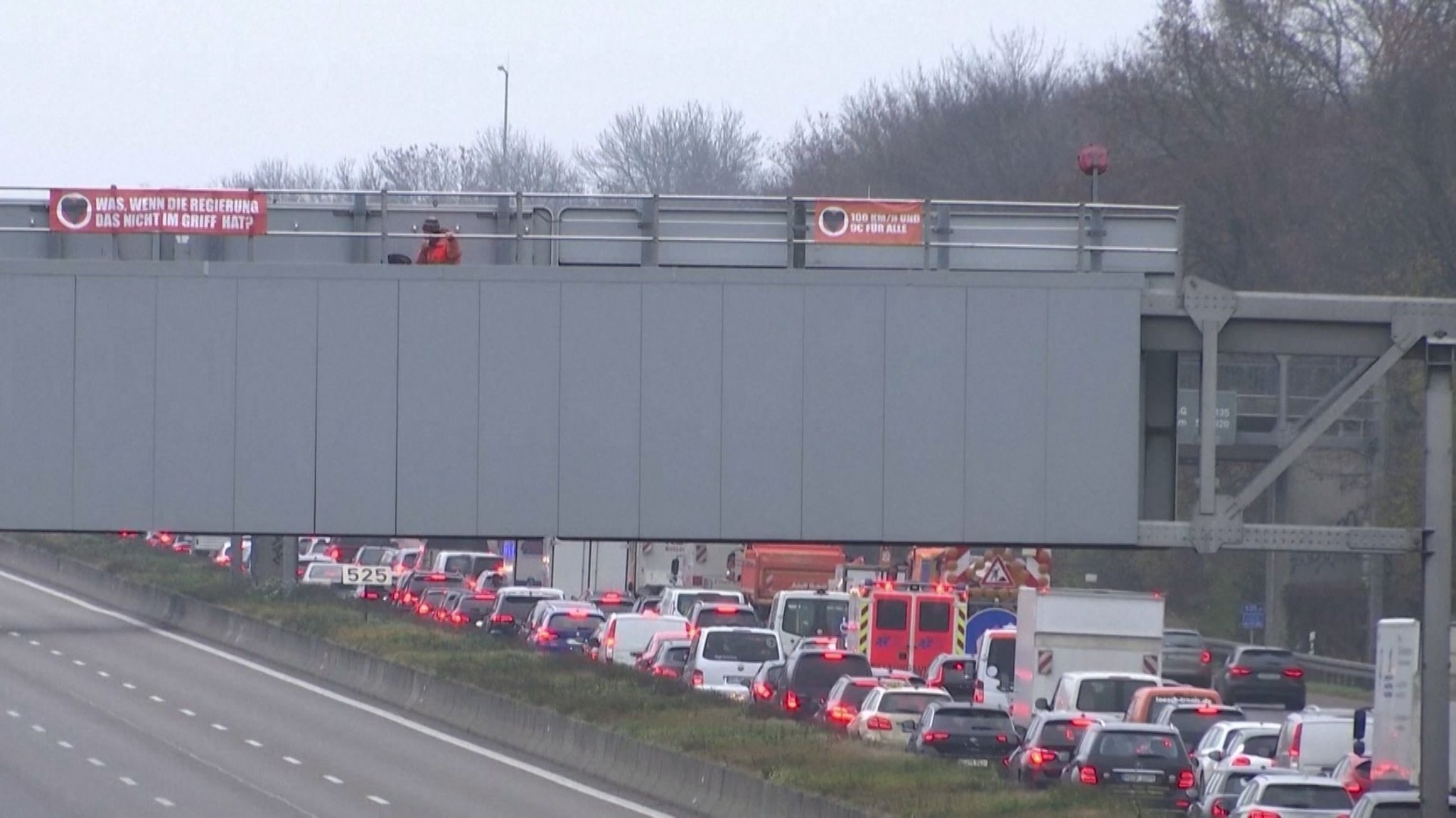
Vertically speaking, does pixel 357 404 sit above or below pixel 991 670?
above

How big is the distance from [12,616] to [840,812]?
3941 centimetres

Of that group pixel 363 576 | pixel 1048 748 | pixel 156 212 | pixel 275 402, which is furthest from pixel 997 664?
pixel 363 576

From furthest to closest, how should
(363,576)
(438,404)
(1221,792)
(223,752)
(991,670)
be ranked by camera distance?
(363,576)
(991,670)
(223,752)
(1221,792)
(438,404)

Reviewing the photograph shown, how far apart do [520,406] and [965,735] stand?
10.8 m

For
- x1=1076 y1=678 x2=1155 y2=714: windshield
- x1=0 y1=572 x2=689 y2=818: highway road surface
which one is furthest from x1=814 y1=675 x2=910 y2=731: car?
x1=0 y1=572 x2=689 y2=818: highway road surface

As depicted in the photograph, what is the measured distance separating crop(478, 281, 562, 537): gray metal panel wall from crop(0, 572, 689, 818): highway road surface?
314 inches

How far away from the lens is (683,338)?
65.0ft

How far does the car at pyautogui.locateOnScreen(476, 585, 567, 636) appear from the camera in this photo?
4969 cm

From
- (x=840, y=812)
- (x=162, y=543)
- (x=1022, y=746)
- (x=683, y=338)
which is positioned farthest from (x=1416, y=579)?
(x=162, y=543)

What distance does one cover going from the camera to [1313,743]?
1074 inches

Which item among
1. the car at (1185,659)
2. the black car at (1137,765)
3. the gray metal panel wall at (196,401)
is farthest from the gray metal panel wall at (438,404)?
the car at (1185,659)

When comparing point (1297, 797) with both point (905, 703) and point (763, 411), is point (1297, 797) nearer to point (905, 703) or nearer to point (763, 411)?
point (763, 411)

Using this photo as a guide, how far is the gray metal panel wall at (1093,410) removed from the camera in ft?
65.2

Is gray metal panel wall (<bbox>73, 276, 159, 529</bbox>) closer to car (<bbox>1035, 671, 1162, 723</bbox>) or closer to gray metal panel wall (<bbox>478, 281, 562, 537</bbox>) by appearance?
gray metal panel wall (<bbox>478, 281, 562, 537</bbox>)
